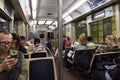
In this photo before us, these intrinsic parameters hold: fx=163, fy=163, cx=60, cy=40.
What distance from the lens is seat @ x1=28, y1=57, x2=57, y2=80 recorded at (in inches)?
90.3

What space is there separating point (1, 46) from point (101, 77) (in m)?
2.17

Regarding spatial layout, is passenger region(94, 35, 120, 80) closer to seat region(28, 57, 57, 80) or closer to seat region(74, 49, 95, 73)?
seat region(74, 49, 95, 73)

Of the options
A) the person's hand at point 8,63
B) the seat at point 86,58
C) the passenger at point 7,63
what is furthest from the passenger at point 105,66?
the person's hand at point 8,63

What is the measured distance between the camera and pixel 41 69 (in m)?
2.31

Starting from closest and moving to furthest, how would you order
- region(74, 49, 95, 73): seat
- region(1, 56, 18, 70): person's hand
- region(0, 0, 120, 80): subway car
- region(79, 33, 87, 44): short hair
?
region(1, 56, 18, 70): person's hand, region(0, 0, 120, 80): subway car, region(74, 49, 95, 73): seat, region(79, 33, 87, 44): short hair

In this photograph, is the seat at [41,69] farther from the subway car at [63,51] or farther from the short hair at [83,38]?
the short hair at [83,38]

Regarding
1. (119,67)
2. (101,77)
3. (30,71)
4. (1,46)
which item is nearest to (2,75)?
(1,46)

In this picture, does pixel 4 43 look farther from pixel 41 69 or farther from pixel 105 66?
pixel 105 66

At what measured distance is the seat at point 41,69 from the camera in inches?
90.3

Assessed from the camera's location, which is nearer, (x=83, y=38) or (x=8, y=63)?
(x=8, y=63)

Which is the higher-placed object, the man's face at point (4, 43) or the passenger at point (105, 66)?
the man's face at point (4, 43)

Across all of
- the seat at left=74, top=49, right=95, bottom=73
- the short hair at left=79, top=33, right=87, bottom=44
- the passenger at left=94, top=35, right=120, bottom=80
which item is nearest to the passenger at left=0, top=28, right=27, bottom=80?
the passenger at left=94, top=35, right=120, bottom=80

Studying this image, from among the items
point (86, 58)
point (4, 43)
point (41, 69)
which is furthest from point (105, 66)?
point (4, 43)

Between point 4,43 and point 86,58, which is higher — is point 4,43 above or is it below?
above
